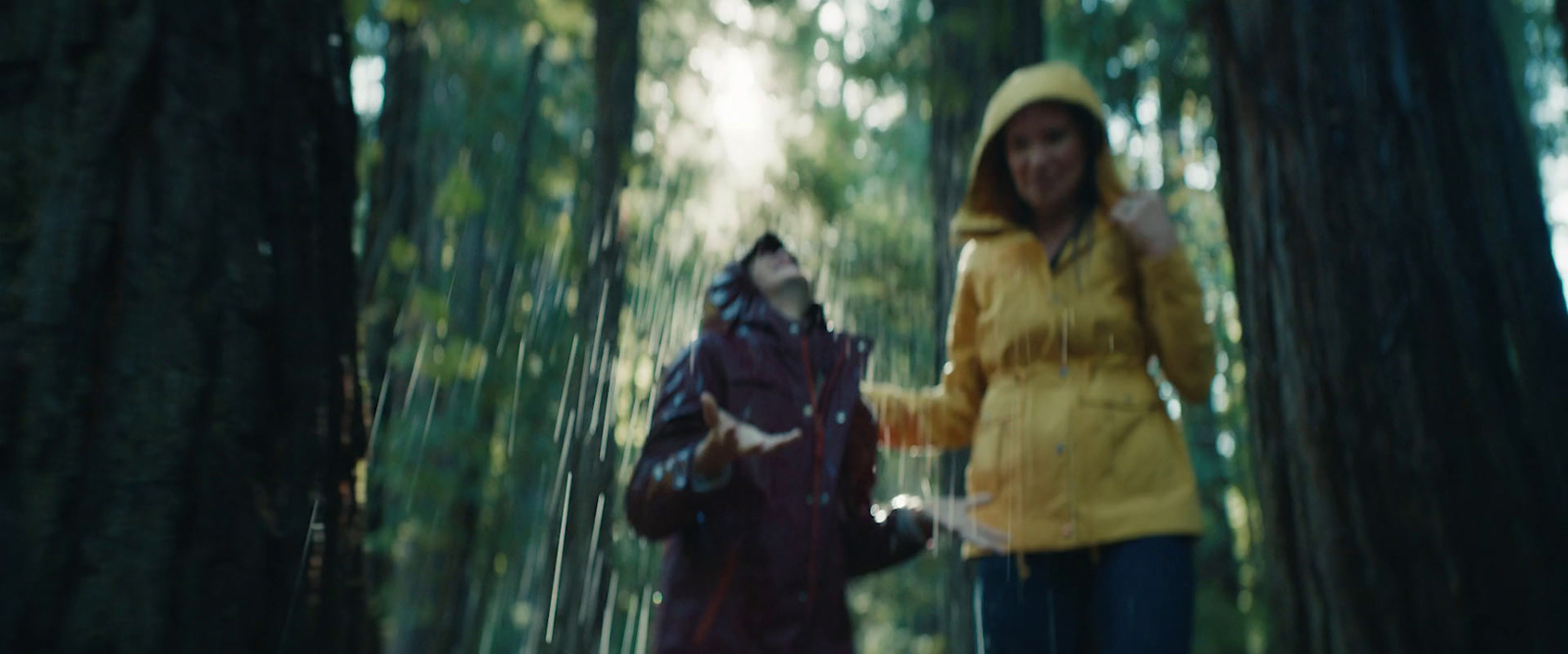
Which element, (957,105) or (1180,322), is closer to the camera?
(1180,322)

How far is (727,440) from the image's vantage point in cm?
272

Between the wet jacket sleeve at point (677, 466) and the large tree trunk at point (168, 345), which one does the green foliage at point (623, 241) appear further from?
the large tree trunk at point (168, 345)

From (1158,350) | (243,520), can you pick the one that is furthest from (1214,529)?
(243,520)

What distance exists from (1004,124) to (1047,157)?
20 centimetres

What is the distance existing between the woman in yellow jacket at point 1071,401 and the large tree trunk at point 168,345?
1776 mm

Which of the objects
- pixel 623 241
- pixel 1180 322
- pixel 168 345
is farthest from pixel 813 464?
pixel 623 241

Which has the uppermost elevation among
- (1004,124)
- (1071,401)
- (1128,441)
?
(1004,124)

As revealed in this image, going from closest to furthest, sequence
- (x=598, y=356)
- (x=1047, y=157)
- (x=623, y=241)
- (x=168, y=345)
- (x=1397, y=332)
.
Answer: (x=168, y=345) → (x=1397, y=332) → (x=1047, y=157) → (x=598, y=356) → (x=623, y=241)

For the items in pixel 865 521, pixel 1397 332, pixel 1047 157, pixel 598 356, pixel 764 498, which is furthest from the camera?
pixel 598 356

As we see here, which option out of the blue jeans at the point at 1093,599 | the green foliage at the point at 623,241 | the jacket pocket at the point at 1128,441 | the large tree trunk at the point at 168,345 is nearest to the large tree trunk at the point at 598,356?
the green foliage at the point at 623,241

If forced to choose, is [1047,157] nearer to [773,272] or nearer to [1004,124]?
[1004,124]

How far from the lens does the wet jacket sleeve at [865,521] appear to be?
122 inches

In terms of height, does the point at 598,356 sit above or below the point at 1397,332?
above

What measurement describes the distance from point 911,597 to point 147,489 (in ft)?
53.6
